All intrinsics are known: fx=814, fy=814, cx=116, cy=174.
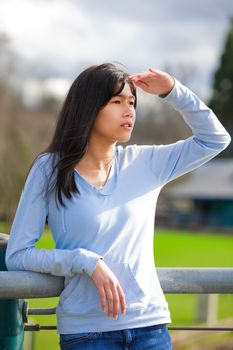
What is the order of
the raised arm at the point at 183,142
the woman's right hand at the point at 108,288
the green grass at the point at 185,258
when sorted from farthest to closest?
the green grass at the point at 185,258, the raised arm at the point at 183,142, the woman's right hand at the point at 108,288

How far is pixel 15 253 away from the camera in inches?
90.7

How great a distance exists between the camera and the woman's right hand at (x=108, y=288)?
2.18 metres

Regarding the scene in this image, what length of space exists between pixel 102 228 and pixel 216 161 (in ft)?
205

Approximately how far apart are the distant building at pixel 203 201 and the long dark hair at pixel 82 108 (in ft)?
161

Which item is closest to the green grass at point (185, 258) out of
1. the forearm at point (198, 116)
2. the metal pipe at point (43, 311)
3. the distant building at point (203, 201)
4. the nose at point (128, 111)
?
the distant building at point (203, 201)

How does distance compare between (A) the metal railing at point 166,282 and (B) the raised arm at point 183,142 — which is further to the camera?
(B) the raised arm at point 183,142

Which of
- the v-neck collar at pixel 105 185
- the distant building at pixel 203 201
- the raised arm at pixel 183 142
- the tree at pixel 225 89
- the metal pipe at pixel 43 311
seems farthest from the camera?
the tree at pixel 225 89

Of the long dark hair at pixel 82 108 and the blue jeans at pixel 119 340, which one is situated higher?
the long dark hair at pixel 82 108

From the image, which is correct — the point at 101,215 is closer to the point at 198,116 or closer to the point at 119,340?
the point at 119,340

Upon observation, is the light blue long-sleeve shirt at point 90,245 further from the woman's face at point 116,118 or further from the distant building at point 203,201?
the distant building at point 203,201

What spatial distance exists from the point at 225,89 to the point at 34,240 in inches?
2599

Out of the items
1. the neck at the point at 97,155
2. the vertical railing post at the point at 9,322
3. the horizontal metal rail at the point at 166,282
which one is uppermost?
the neck at the point at 97,155

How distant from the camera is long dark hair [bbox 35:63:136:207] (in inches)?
92.2

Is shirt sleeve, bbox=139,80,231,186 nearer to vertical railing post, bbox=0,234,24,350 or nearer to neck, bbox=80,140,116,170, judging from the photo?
neck, bbox=80,140,116,170
